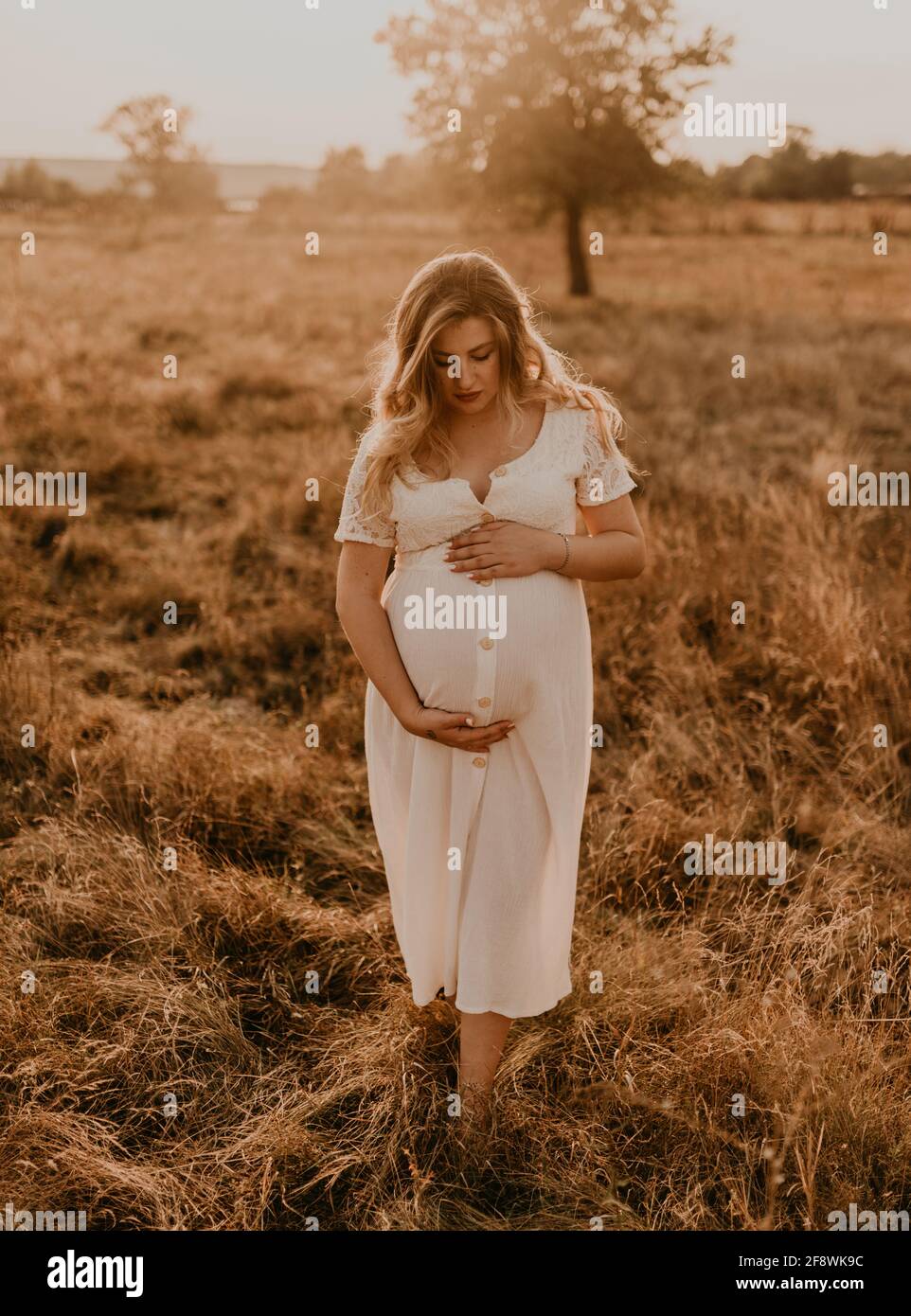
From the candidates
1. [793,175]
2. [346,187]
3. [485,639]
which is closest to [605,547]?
[485,639]

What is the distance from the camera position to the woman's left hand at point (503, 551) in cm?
238

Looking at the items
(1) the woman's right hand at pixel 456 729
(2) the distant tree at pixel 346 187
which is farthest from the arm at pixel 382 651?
(2) the distant tree at pixel 346 187

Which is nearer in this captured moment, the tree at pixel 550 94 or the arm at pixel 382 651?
the arm at pixel 382 651

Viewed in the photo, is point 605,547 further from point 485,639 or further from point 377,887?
point 377,887

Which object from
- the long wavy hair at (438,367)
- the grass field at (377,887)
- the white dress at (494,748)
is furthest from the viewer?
the grass field at (377,887)

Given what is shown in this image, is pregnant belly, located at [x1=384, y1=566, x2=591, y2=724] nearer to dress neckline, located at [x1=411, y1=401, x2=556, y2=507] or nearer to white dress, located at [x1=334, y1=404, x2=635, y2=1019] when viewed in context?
white dress, located at [x1=334, y1=404, x2=635, y2=1019]

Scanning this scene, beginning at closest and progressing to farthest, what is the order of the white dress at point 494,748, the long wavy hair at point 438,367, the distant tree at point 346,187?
the long wavy hair at point 438,367
the white dress at point 494,748
the distant tree at point 346,187

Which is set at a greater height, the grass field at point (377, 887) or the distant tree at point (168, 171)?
the distant tree at point (168, 171)

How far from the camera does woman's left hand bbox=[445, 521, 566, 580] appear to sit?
238cm

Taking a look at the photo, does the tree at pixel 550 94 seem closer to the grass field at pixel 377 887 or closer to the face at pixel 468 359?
the grass field at pixel 377 887

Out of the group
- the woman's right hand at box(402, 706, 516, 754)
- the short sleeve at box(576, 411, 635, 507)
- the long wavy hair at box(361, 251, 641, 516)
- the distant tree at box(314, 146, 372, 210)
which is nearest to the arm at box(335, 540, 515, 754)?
the woman's right hand at box(402, 706, 516, 754)

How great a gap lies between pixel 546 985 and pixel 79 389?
9077mm

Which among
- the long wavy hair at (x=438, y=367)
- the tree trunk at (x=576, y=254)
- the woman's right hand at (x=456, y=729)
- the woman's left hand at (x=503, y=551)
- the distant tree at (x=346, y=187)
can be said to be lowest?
the woman's right hand at (x=456, y=729)

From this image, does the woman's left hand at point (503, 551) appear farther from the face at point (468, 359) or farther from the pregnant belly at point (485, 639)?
the face at point (468, 359)
